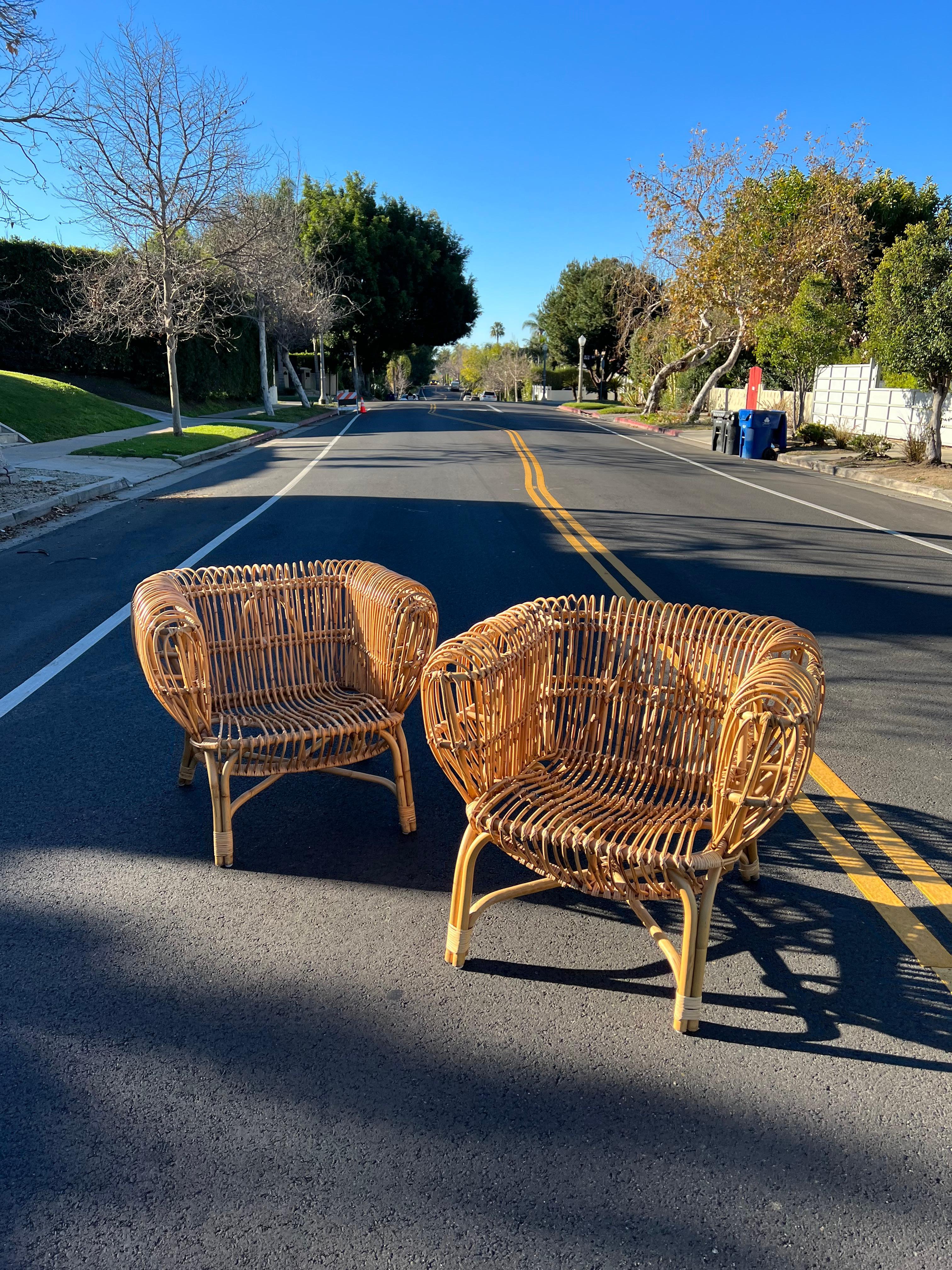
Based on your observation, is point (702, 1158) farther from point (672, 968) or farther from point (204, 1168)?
point (204, 1168)

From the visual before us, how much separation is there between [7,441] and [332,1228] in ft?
69.8

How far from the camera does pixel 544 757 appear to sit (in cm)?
370

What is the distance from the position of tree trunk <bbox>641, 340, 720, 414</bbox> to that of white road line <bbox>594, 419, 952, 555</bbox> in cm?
1162

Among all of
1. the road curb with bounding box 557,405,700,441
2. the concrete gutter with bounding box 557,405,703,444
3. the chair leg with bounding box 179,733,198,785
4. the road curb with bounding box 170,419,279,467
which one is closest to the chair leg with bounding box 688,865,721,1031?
the chair leg with bounding box 179,733,198,785

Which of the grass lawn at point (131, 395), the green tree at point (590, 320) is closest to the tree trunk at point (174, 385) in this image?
the grass lawn at point (131, 395)

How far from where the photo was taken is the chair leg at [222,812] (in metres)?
3.74

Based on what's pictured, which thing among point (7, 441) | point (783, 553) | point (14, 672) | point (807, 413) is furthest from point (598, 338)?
point (14, 672)

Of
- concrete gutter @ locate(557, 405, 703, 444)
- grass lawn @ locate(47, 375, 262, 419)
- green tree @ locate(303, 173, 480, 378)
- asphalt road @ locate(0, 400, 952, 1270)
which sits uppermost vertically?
green tree @ locate(303, 173, 480, 378)

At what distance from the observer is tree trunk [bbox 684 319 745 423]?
32062 mm

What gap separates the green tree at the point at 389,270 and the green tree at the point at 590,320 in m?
7.25

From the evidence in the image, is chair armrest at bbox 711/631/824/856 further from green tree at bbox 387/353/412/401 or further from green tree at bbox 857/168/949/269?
green tree at bbox 387/353/412/401

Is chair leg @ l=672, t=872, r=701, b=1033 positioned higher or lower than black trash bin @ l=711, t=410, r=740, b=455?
lower

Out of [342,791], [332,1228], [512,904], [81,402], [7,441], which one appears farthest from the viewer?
[81,402]

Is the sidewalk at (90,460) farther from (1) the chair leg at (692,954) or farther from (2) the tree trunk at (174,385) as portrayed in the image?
(1) the chair leg at (692,954)
